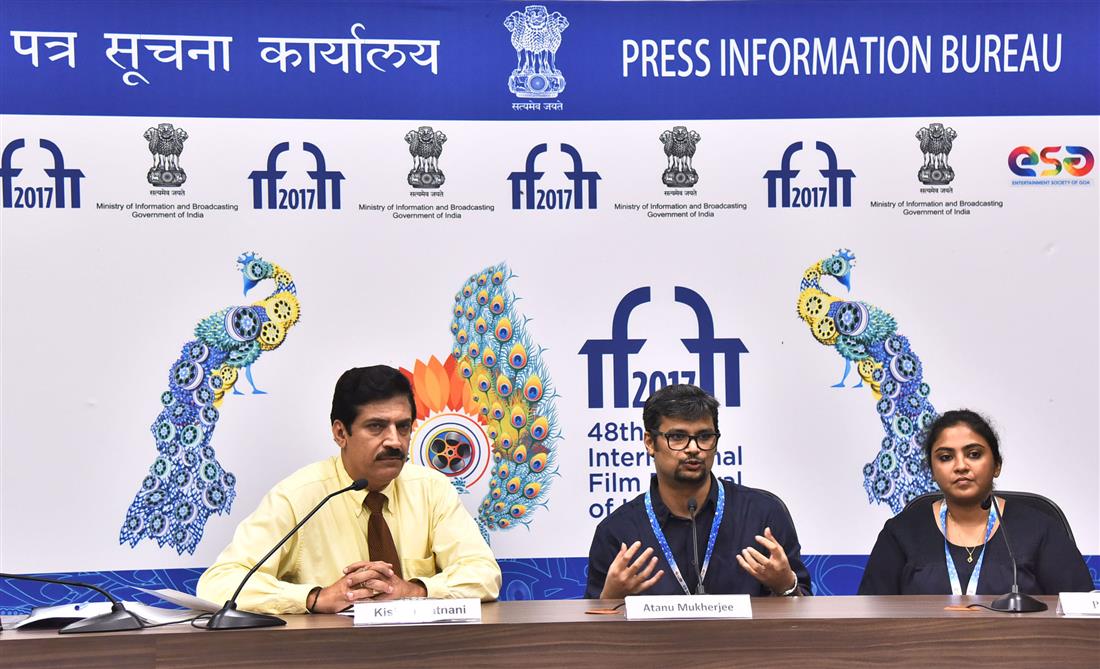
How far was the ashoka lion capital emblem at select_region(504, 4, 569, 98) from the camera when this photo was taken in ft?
14.1

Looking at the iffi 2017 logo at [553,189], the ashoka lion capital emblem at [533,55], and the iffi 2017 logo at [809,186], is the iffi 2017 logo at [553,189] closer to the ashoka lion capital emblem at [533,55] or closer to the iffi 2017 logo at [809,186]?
the ashoka lion capital emblem at [533,55]

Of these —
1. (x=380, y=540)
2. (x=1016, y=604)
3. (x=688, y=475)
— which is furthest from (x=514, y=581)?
(x=1016, y=604)

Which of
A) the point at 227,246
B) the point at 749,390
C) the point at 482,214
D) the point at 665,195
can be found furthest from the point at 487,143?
the point at 749,390

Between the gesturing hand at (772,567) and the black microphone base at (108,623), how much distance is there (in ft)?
4.94

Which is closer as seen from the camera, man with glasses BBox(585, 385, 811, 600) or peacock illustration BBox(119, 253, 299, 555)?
man with glasses BBox(585, 385, 811, 600)

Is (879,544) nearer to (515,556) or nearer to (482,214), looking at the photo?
(515,556)

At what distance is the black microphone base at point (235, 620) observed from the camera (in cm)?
255

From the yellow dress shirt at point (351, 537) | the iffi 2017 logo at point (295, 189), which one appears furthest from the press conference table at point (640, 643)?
the iffi 2017 logo at point (295, 189)

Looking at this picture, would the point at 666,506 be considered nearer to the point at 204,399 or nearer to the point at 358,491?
the point at 358,491

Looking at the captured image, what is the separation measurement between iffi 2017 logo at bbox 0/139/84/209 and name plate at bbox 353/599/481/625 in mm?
2281

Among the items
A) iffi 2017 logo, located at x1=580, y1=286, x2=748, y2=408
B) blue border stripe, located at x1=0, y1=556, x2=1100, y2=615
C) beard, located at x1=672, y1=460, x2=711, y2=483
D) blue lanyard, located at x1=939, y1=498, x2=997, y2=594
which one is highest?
iffi 2017 logo, located at x1=580, y1=286, x2=748, y2=408

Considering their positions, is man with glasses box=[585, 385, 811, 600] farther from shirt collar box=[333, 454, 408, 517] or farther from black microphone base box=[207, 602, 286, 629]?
black microphone base box=[207, 602, 286, 629]

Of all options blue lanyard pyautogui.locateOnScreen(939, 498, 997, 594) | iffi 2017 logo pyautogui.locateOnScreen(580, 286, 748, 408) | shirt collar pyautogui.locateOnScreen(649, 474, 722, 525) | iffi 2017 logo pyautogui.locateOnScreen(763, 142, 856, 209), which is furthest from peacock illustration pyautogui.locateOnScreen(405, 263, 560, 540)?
blue lanyard pyautogui.locateOnScreen(939, 498, 997, 594)

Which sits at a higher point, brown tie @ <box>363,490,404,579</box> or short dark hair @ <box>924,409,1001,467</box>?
short dark hair @ <box>924,409,1001,467</box>
